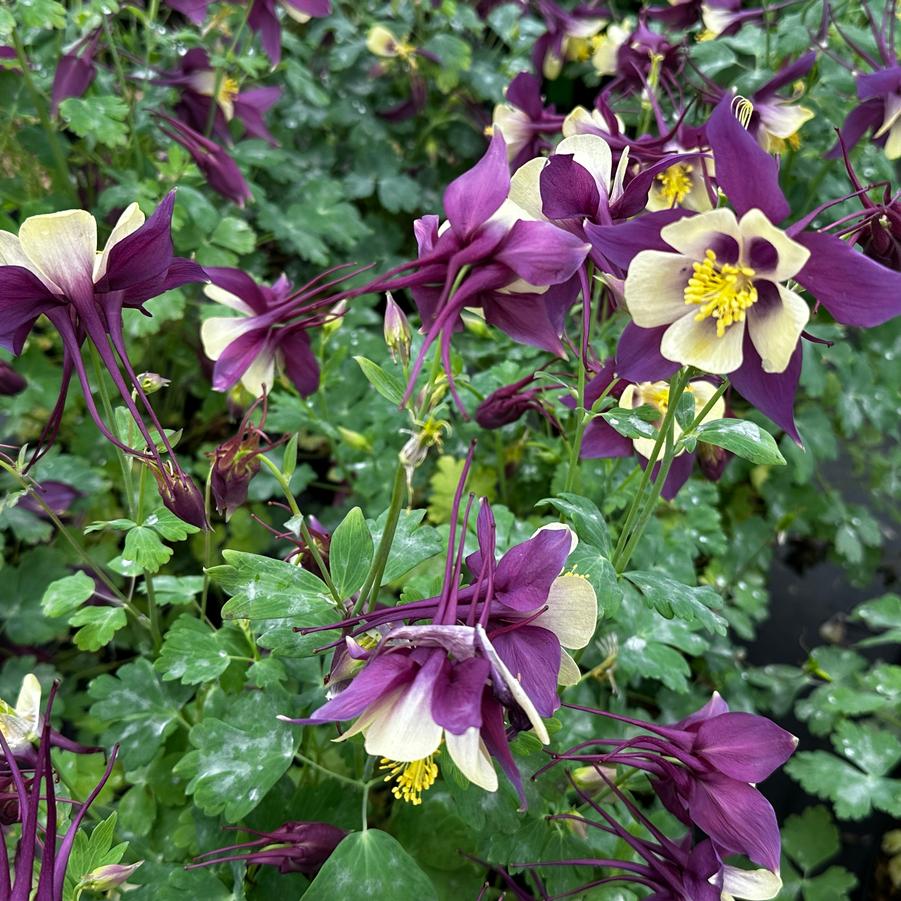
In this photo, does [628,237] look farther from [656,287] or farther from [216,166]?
[216,166]

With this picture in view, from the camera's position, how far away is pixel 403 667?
448 mm

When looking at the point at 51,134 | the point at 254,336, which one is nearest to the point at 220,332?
the point at 254,336

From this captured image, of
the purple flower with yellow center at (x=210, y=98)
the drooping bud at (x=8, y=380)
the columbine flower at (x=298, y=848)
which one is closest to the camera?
the columbine flower at (x=298, y=848)

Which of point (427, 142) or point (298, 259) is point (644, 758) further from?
point (427, 142)

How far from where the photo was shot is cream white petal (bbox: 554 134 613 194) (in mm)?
568

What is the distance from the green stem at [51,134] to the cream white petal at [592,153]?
0.86m

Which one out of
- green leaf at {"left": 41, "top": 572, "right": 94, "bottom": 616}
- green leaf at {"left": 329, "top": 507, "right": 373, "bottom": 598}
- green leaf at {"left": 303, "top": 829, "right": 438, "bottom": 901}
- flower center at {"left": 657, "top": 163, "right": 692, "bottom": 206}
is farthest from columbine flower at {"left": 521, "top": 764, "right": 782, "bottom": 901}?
flower center at {"left": 657, "top": 163, "right": 692, "bottom": 206}

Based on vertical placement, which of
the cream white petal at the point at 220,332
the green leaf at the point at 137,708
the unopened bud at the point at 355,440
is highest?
the cream white petal at the point at 220,332

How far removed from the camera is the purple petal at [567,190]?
0.53m

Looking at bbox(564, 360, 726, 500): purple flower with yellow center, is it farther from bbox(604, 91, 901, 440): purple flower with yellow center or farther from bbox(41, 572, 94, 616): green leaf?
bbox(41, 572, 94, 616): green leaf

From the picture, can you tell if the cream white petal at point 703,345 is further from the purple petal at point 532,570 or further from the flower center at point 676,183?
the flower center at point 676,183

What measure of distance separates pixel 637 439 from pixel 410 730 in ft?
1.20

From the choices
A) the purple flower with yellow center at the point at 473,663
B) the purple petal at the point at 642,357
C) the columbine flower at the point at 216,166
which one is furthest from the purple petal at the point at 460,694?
the columbine flower at the point at 216,166

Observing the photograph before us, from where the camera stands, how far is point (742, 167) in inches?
18.4
